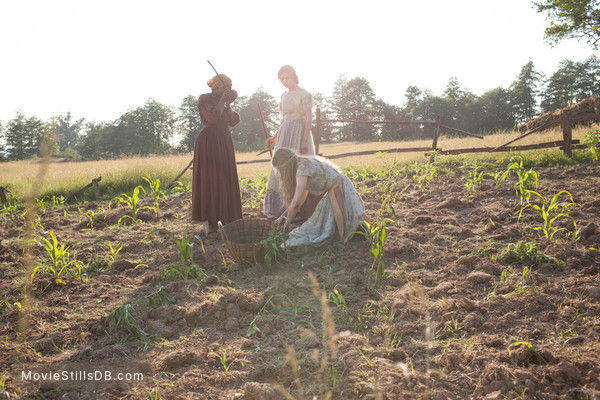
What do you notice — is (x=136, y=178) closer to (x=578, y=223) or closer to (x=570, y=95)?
(x=578, y=223)

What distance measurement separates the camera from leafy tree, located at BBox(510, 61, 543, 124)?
39.6m

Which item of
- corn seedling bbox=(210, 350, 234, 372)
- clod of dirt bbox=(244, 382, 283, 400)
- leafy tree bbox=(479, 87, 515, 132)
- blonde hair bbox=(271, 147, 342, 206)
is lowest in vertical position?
clod of dirt bbox=(244, 382, 283, 400)

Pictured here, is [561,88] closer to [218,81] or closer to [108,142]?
[218,81]

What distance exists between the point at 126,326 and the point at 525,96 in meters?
46.3

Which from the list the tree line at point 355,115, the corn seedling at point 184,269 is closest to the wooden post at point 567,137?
the corn seedling at point 184,269

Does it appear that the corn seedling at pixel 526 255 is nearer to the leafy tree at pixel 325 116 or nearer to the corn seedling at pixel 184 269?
the corn seedling at pixel 184 269

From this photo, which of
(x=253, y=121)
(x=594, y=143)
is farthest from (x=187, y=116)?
(x=594, y=143)

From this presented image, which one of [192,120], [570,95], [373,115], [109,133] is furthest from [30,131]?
[570,95]

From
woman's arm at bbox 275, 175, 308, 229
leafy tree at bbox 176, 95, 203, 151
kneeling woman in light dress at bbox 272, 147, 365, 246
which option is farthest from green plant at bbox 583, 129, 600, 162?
leafy tree at bbox 176, 95, 203, 151

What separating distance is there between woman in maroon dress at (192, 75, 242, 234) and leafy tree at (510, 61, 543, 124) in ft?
140

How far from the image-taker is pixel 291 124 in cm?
468

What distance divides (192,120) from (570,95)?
43.4m

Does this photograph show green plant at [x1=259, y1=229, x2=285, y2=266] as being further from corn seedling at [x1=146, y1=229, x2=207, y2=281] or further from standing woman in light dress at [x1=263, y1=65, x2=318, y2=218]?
standing woman in light dress at [x1=263, y1=65, x2=318, y2=218]

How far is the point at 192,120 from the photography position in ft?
164
